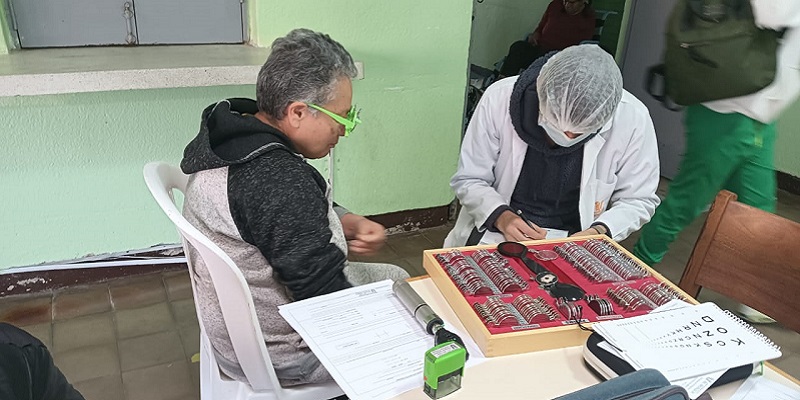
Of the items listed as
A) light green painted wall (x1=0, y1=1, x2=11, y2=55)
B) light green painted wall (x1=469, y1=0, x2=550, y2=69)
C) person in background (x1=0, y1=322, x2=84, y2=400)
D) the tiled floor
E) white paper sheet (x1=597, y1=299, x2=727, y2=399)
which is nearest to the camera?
person in background (x1=0, y1=322, x2=84, y2=400)

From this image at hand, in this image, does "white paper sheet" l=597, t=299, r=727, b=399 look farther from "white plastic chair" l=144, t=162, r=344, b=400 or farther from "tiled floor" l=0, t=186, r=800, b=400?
"tiled floor" l=0, t=186, r=800, b=400

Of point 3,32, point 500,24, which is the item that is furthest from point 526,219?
point 500,24

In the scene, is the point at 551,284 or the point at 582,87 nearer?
the point at 551,284

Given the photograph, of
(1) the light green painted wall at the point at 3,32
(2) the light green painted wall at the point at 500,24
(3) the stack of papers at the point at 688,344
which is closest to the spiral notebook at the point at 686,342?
(3) the stack of papers at the point at 688,344

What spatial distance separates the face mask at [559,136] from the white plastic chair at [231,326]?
0.89 m

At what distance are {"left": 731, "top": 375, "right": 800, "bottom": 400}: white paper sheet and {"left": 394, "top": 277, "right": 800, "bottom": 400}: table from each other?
0.04ft

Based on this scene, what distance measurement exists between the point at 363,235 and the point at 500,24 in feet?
13.4

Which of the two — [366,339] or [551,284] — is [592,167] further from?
[366,339]

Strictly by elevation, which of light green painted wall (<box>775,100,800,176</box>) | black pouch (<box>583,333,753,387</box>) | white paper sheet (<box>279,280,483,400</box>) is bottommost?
light green painted wall (<box>775,100,800,176</box>)

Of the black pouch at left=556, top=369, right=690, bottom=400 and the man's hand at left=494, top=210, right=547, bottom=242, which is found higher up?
the black pouch at left=556, top=369, right=690, bottom=400

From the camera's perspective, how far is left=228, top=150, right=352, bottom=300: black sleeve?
1.10 m

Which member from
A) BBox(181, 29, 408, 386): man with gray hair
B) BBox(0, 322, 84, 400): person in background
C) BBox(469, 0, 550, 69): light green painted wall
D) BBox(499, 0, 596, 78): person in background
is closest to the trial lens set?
BBox(181, 29, 408, 386): man with gray hair

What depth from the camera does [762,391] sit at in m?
0.93

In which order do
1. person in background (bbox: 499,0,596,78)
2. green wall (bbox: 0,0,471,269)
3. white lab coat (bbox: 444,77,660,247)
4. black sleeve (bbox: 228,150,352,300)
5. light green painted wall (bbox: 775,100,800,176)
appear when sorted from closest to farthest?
black sleeve (bbox: 228,150,352,300)
white lab coat (bbox: 444,77,660,247)
green wall (bbox: 0,0,471,269)
light green painted wall (bbox: 775,100,800,176)
person in background (bbox: 499,0,596,78)
